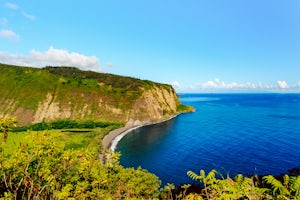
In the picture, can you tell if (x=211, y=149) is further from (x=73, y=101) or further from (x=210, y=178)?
(x=73, y=101)

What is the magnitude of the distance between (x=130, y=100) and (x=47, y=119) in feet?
169

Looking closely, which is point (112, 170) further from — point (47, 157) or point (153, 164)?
point (153, 164)

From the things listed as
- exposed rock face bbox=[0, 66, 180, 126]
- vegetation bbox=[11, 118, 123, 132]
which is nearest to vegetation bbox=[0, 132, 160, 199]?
vegetation bbox=[11, 118, 123, 132]

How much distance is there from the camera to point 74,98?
164 m

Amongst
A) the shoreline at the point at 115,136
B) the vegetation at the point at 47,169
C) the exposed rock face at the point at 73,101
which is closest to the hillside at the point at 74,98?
the exposed rock face at the point at 73,101

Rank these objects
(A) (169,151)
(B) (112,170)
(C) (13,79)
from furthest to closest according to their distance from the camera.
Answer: (C) (13,79) < (A) (169,151) < (B) (112,170)

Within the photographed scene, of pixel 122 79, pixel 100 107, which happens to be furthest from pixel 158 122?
pixel 122 79

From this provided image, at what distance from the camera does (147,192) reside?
1722 inches

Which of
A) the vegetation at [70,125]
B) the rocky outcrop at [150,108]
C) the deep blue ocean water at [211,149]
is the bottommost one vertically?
the deep blue ocean water at [211,149]

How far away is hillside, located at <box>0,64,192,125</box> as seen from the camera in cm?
15325

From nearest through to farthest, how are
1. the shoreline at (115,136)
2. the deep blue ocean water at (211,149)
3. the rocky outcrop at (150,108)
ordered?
the deep blue ocean water at (211,149), the shoreline at (115,136), the rocky outcrop at (150,108)

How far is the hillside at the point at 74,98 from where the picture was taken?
15325cm

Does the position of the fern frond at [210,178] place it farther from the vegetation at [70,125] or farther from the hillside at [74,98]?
the hillside at [74,98]

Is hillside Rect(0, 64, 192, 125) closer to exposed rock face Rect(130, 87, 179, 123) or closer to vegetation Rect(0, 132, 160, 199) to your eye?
exposed rock face Rect(130, 87, 179, 123)
